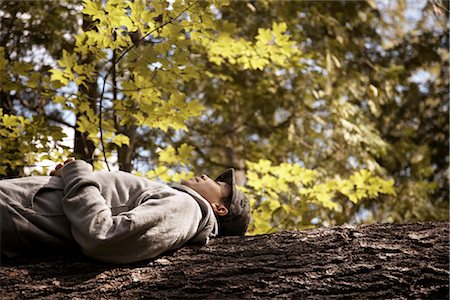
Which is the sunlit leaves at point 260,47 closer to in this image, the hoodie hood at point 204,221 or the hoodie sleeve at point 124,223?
the hoodie hood at point 204,221

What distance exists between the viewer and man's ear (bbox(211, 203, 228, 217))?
3.05 m

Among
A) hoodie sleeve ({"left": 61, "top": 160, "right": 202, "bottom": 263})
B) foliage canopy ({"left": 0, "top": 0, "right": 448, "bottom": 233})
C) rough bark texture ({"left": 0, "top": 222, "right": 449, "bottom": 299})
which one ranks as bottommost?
rough bark texture ({"left": 0, "top": 222, "right": 449, "bottom": 299})

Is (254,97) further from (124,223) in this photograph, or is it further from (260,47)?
(124,223)

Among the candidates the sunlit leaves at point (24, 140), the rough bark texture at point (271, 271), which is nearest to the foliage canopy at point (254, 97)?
the sunlit leaves at point (24, 140)

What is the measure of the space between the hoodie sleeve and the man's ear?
13.4 inches

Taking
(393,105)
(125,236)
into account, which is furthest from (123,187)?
(393,105)

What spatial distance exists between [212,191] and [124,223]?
0.76 metres

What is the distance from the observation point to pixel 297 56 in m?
5.45

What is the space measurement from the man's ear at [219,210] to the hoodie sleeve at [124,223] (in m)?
0.34

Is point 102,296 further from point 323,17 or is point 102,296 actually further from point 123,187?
point 323,17

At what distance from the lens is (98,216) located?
2475mm

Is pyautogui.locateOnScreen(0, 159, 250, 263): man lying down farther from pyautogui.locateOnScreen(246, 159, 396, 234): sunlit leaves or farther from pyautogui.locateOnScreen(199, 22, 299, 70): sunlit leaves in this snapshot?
pyautogui.locateOnScreen(199, 22, 299, 70): sunlit leaves

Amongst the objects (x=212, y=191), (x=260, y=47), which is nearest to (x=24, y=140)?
(x=212, y=191)

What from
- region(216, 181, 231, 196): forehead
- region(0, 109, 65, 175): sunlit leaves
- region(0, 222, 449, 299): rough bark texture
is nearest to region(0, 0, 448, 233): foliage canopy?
region(0, 109, 65, 175): sunlit leaves
